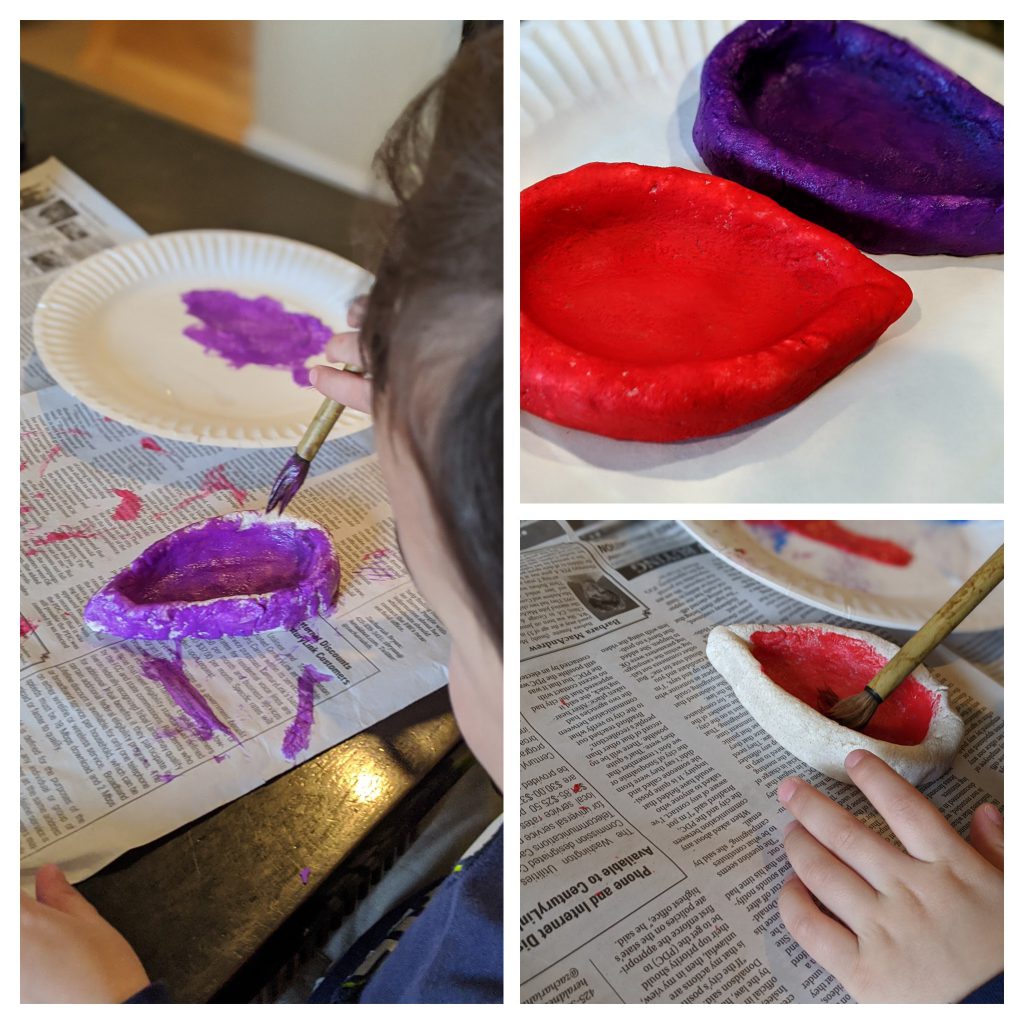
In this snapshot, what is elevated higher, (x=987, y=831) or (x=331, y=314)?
(x=331, y=314)

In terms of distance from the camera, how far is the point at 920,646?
687 mm

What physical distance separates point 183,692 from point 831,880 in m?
0.46

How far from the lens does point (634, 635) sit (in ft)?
2.67

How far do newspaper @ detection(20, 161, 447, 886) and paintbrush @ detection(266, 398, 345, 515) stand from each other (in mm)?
16

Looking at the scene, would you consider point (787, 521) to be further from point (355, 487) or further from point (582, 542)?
point (355, 487)

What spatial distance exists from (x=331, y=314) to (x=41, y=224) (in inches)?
14.0

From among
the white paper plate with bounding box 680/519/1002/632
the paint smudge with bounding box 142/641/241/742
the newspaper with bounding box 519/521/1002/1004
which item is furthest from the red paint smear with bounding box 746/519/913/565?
the paint smudge with bounding box 142/641/241/742

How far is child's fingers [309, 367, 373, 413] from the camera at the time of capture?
2.52 ft

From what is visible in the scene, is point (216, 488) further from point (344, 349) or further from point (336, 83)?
point (336, 83)

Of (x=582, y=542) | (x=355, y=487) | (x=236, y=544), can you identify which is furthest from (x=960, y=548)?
(x=236, y=544)

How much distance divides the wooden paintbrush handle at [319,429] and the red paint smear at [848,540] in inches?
20.3

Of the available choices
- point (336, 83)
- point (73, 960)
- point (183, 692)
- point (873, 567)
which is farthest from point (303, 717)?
point (336, 83)

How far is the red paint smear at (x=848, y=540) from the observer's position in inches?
41.3
